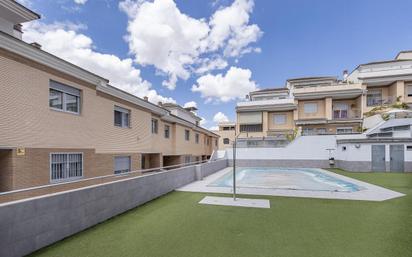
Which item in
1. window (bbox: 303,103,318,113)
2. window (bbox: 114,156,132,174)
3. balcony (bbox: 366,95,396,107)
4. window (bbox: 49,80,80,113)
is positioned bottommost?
window (bbox: 114,156,132,174)

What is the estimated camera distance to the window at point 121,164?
11.8 meters

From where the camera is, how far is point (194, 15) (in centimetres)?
1555

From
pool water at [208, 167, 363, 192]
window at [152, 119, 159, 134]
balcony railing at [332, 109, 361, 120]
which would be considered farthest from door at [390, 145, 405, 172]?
window at [152, 119, 159, 134]


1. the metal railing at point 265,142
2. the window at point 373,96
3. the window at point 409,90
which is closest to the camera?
the metal railing at point 265,142

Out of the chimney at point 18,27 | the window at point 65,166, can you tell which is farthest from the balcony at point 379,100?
the chimney at point 18,27

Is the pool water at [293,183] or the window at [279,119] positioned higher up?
the window at [279,119]

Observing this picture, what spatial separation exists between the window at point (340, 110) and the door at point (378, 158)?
11.9 metres

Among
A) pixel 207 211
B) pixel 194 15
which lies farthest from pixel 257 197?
pixel 194 15

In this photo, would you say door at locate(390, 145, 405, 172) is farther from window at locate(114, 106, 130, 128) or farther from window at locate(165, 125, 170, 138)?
window at locate(114, 106, 130, 128)

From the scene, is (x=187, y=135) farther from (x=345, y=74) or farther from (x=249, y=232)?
(x=345, y=74)

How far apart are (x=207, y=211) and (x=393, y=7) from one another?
16.2m

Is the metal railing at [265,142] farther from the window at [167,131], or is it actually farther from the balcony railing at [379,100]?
the balcony railing at [379,100]

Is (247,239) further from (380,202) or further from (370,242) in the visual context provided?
(380,202)

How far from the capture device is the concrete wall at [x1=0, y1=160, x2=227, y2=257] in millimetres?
3529
